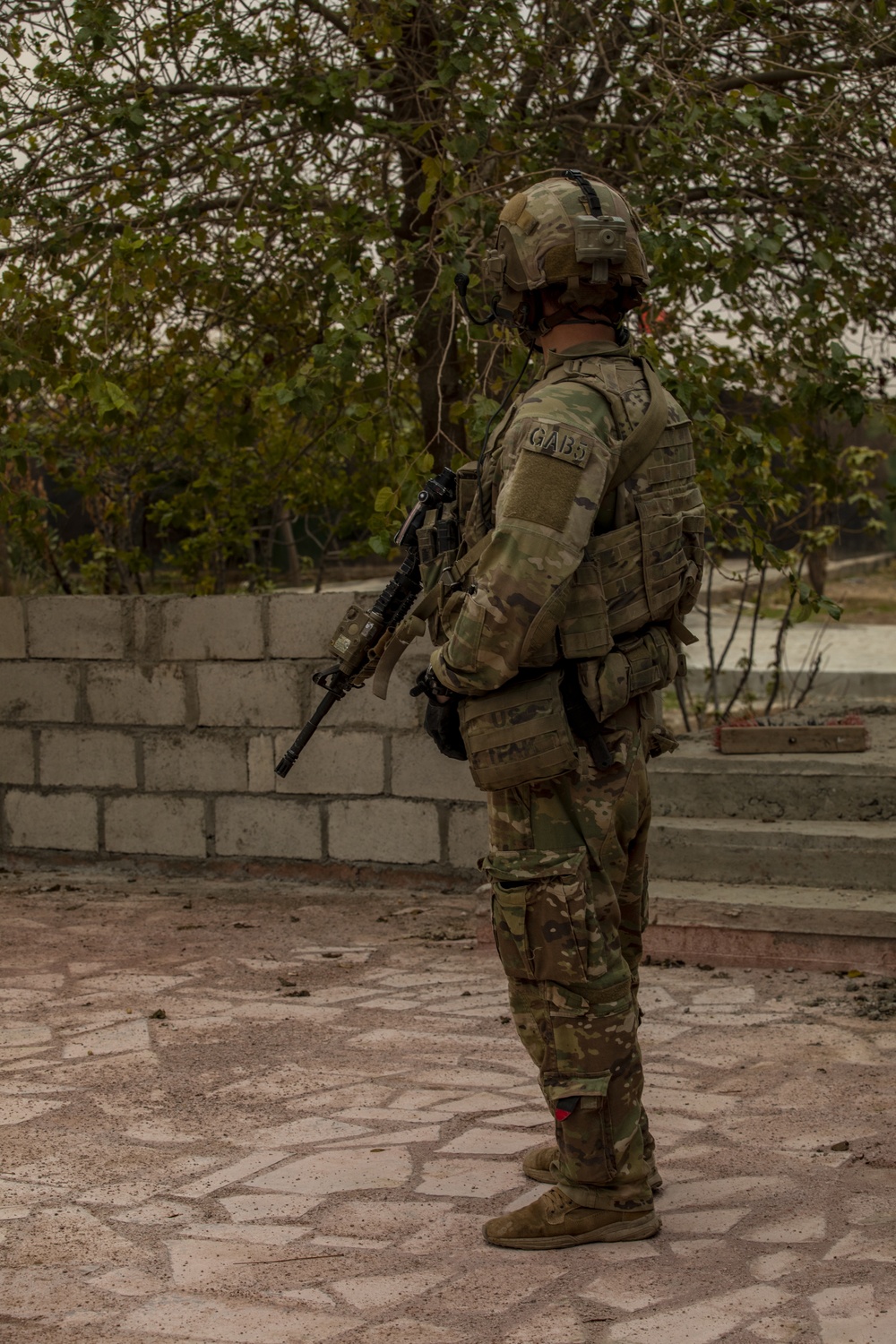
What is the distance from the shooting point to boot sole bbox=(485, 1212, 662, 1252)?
308 centimetres

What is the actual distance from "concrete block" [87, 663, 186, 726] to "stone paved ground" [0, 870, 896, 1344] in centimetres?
129

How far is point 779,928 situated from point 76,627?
137 inches

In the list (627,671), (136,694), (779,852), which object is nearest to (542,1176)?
(627,671)

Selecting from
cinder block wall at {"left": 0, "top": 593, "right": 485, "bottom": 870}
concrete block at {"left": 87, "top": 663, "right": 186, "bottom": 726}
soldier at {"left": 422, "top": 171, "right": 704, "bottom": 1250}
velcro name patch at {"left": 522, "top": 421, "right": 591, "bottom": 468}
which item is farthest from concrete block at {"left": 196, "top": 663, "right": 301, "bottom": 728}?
velcro name patch at {"left": 522, "top": 421, "right": 591, "bottom": 468}

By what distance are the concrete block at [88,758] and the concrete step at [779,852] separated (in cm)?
247

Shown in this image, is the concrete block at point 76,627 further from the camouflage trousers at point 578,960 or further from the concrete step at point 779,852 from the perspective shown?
the camouflage trousers at point 578,960

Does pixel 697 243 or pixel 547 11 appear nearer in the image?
pixel 697 243

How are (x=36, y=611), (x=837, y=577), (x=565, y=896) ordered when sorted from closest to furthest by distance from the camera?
(x=565, y=896) → (x=36, y=611) → (x=837, y=577)

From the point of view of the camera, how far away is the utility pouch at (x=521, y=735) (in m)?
2.97

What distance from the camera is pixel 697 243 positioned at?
591 centimetres

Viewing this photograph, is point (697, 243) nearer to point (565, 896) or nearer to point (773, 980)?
point (773, 980)

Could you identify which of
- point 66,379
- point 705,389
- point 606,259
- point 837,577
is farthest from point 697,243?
point 837,577

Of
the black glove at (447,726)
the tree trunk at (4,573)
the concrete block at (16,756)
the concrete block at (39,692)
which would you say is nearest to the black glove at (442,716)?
the black glove at (447,726)

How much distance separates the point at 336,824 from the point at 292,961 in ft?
3.83
